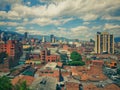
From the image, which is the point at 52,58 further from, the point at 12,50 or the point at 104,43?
the point at 104,43

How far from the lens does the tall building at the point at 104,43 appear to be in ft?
133

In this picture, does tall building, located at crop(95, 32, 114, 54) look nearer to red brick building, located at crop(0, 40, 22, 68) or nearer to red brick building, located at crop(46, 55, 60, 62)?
red brick building, located at crop(46, 55, 60, 62)

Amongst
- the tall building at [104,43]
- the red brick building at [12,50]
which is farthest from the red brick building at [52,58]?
the tall building at [104,43]

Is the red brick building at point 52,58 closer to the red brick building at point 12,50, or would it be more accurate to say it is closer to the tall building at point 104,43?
the red brick building at point 12,50

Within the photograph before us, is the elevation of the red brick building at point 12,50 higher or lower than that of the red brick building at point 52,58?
higher

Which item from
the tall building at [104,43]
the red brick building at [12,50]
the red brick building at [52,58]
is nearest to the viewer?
the red brick building at [12,50]

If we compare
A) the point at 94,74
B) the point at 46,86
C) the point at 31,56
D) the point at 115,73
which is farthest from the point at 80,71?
the point at 31,56

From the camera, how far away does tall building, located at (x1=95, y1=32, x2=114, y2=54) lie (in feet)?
133

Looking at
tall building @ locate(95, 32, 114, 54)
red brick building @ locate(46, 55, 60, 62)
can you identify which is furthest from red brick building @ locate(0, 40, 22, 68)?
tall building @ locate(95, 32, 114, 54)

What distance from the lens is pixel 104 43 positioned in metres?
40.7

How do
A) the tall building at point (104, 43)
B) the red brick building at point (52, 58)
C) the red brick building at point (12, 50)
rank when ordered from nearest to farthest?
the red brick building at point (12, 50) < the red brick building at point (52, 58) < the tall building at point (104, 43)

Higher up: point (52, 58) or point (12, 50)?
point (12, 50)

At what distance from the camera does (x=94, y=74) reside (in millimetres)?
19641

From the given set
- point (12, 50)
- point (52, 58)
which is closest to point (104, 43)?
point (52, 58)
